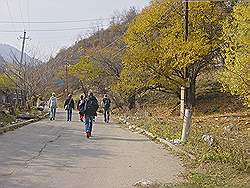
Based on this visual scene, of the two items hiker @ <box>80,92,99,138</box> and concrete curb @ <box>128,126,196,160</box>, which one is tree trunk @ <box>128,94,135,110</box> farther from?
hiker @ <box>80,92,99,138</box>

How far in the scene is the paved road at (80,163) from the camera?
872 cm

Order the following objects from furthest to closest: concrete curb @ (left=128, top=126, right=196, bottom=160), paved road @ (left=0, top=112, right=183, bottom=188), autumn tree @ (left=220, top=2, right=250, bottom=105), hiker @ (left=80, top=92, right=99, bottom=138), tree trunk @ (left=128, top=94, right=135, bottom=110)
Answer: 1. tree trunk @ (left=128, top=94, right=135, bottom=110)
2. autumn tree @ (left=220, top=2, right=250, bottom=105)
3. hiker @ (left=80, top=92, right=99, bottom=138)
4. concrete curb @ (left=128, top=126, right=196, bottom=160)
5. paved road @ (left=0, top=112, right=183, bottom=188)

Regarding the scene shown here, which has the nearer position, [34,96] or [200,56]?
[200,56]

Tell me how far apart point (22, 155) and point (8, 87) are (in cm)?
2908

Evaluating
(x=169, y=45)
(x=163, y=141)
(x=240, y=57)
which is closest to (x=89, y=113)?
(x=163, y=141)

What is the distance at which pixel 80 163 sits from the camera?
35.6ft

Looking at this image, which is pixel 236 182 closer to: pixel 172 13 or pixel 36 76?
pixel 172 13

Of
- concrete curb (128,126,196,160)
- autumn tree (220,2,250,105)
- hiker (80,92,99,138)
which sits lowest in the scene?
concrete curb (128,126,196,160)

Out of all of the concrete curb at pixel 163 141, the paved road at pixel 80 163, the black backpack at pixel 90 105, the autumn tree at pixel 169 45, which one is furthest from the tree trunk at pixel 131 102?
the paved road at pixel 80 163

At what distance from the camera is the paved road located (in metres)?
8.72

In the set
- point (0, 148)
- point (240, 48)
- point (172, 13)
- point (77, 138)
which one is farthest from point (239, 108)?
point (0, 148)

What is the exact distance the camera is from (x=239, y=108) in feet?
97.2

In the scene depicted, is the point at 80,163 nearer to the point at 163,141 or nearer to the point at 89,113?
the point at 163,141

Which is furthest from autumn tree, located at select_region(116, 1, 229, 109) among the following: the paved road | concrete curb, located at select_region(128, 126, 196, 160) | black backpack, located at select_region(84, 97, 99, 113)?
the paved road
